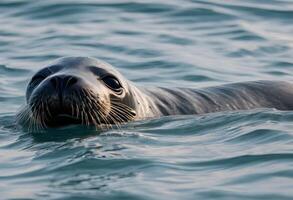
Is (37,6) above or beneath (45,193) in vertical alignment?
above

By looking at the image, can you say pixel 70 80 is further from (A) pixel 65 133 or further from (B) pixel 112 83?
(B) pixel 112 83

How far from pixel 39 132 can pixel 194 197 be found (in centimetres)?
294

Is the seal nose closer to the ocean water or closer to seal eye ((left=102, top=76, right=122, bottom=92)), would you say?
the ocean water

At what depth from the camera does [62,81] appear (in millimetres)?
9922

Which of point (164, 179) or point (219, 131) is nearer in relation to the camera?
point (164, 179)

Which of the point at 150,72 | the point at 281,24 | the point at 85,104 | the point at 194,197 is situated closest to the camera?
the point at 194,197

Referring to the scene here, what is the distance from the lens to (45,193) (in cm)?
805

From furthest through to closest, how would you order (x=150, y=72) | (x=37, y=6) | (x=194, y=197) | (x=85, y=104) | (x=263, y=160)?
(x=37, y=6) → (x=150, y=72) → (x=85, y=104) → (x=263, y=160) → (x=194, y=197)

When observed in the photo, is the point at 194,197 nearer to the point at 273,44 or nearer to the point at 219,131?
the point at 219,131

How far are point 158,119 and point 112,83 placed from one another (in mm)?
702

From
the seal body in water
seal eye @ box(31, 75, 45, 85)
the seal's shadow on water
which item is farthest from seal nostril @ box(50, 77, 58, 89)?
seal eye @ box(31, 75, 45, 85)

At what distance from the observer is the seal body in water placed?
9.99 meters

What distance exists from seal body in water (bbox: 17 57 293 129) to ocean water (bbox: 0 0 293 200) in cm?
17

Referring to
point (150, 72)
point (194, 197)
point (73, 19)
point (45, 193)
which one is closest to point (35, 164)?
point (45, 193)
